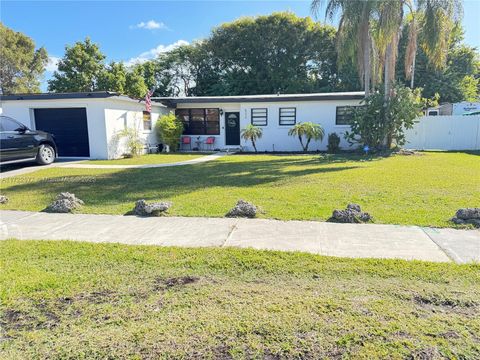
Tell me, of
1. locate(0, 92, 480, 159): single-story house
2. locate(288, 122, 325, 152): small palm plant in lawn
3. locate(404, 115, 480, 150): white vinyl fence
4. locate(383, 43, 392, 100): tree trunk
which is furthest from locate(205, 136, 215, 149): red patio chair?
locate(404, 115, 480, 150): white vinyl fence

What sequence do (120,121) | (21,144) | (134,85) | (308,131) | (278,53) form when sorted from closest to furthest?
(21,144), (120,121), (308,131), (134,85), (278,53)

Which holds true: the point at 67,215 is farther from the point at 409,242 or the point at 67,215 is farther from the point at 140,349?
the point at 409,242

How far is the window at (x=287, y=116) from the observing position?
57.4 ft

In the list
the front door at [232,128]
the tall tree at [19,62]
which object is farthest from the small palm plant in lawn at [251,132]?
the tall tree at [19,62]

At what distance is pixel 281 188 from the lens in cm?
772

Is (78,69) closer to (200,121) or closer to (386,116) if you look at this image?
(200,121)

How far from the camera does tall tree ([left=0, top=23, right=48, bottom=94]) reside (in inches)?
1152

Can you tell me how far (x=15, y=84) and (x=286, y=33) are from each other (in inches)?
1000

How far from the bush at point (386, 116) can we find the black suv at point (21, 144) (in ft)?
41.2

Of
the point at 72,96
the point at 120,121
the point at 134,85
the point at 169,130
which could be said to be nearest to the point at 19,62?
the point at 134,85

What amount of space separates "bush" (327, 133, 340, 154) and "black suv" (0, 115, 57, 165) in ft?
40.2

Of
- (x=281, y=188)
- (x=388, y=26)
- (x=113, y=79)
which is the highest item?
(x=113, y=79)

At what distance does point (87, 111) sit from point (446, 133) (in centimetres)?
1750

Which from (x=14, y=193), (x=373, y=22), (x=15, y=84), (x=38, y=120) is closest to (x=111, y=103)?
(x=38, y=120)
